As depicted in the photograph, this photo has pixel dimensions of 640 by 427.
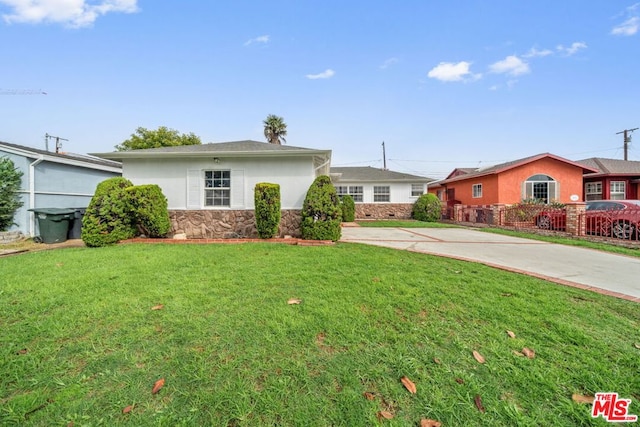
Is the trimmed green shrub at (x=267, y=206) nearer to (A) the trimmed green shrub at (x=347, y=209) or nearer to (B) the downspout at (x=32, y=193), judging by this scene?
(B) the downspout at (x=32, y=193)

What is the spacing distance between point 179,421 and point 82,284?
3.50 meters

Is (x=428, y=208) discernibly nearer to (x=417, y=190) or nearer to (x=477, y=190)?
(x=417, y=190)

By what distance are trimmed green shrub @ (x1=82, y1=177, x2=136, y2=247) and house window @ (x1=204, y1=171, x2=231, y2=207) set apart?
233 centimetres

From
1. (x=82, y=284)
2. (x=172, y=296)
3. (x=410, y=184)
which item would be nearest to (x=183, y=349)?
(x=172, y=296)

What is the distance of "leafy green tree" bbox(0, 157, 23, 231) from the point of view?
29.2 ft

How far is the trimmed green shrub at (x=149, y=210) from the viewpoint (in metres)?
7.64

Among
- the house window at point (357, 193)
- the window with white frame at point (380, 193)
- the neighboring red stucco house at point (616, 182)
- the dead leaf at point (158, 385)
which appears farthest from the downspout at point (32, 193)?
the neighboring red stucco house at point (616, 182)

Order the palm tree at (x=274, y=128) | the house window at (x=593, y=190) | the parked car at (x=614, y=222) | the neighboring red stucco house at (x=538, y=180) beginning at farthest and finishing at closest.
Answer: the palm tree at (x=274, y=128), the house window at (x=593, y=190), the neighboring red stucco house at (x=538, y=180), the parked car at (x=614, y=222)

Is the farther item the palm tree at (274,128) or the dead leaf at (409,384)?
the palm tree at (274,128)

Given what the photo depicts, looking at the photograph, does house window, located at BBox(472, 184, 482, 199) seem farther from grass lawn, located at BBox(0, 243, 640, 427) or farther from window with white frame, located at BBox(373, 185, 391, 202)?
grass lawn, located at BBox(0, 243, 640, 427)

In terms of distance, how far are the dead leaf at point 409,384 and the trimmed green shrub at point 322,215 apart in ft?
18.9

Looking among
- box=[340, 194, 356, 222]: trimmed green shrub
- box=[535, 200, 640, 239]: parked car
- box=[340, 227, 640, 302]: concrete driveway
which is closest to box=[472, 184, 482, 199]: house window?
box=[535, 200, 640, 239]: parked car

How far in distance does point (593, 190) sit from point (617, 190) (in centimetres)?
120

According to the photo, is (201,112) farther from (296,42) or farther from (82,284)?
(82,284)
